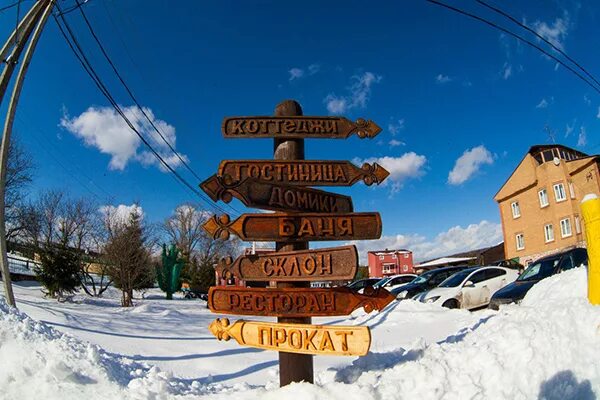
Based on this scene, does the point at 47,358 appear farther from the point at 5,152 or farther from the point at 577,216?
the point at 577,216

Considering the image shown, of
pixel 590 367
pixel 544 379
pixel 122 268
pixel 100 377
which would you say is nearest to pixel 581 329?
pixel 590 367

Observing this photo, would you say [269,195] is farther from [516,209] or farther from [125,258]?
[516,209]

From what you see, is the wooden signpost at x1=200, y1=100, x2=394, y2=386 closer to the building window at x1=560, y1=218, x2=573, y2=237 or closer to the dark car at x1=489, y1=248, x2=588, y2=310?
the dark car at x1=489, y1=248, x2=588, y2=310

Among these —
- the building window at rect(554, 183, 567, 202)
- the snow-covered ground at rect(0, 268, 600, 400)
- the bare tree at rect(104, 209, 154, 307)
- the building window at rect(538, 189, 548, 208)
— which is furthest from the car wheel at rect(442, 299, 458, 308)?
Answer: the building window at rect(538, 189, 548, 208)

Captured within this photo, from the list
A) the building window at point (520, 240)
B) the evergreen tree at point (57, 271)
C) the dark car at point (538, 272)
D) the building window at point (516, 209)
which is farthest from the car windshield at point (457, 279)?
the building window at point (516, 209)

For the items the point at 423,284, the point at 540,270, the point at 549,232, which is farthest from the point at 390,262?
the point at 540,270

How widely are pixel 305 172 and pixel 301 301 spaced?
126 cm

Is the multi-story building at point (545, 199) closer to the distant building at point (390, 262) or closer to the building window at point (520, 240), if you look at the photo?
the building window at point (520, 240)

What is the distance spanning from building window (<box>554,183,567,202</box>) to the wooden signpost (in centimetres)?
3186

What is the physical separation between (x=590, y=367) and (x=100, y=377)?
4.90 meters

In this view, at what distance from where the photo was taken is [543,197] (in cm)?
3111

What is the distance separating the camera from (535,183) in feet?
104

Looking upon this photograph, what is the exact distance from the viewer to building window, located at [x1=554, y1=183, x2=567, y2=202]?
2905 centimetres

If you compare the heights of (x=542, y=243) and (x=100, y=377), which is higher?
(x=542, y=243)
